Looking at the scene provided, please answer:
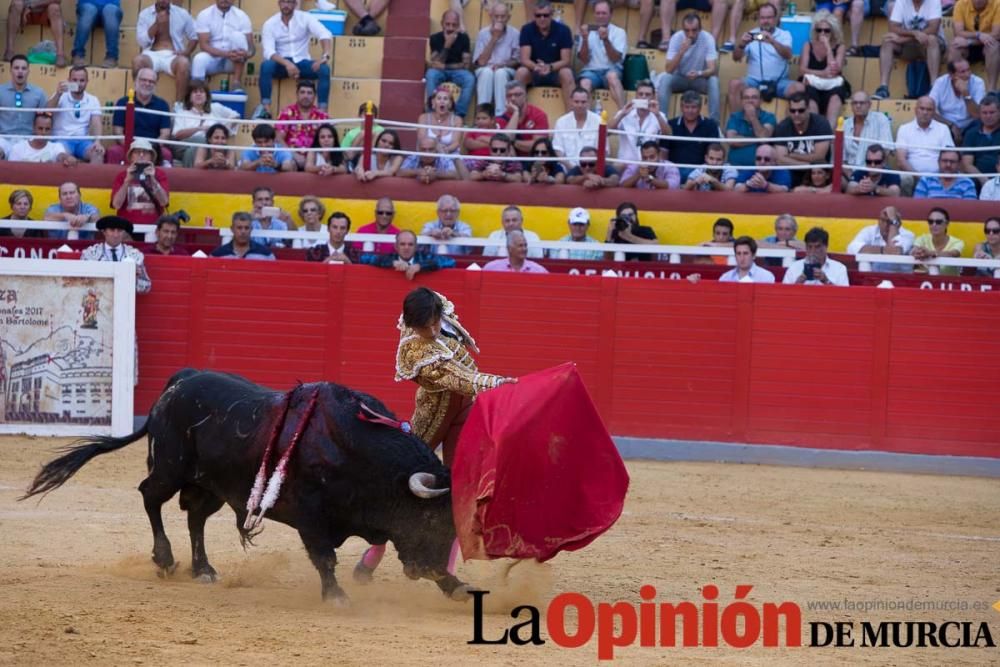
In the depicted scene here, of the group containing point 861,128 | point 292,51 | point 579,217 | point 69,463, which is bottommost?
point 69,463

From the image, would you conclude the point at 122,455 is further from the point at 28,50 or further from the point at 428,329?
the point at 28,50

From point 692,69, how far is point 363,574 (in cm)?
908

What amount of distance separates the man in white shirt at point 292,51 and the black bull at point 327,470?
8.68 m

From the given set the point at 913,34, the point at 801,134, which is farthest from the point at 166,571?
the point at 913,34

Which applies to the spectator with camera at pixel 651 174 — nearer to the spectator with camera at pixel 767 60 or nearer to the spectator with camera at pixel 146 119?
the spectator with camera at pixel 767 60

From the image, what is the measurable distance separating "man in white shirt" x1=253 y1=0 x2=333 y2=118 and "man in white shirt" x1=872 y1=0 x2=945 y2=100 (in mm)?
5541

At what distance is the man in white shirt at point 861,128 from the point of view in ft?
45.2

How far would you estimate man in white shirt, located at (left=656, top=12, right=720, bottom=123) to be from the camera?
14.6 meters

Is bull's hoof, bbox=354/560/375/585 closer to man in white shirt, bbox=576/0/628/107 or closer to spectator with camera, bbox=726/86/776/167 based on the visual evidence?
spectator with camera, bbox=726/86/776/167

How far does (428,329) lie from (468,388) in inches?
12.1

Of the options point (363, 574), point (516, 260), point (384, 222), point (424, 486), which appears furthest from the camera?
point (384, 222)

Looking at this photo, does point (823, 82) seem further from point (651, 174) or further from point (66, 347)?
point (66, 347)

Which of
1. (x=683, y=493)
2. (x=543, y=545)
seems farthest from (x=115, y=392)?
(x=543, y=545)

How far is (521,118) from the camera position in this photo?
14.3 metres
